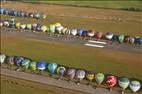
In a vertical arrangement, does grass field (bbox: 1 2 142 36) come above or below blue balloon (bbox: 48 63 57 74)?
above

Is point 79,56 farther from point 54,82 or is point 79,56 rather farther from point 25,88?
point 25,88

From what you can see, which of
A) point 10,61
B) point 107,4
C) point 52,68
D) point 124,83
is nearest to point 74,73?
point 52,68

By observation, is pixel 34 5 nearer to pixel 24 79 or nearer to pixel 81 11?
Answer: pixel 81 11

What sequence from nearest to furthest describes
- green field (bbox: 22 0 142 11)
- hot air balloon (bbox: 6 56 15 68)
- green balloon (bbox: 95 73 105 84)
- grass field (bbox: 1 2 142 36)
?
green balloon (bbox: 95 73 105 84)
hot air balloon (bbox: 6 56 15 68)
grass field (bbox: 1 2 142 36)
green field (bbox: 22 0 142 11)

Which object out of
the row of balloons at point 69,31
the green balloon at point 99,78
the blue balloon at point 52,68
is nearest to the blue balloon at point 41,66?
the blue balloon at point 52,68

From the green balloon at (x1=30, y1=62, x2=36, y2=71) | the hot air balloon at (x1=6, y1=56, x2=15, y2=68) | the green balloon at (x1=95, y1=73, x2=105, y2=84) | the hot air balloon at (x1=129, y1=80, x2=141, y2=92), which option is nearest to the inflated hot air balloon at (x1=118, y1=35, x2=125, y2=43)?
the green balloon at (x1=95, y1=73, x2=105, y2=84)

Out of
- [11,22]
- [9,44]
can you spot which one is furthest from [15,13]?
[9,44]

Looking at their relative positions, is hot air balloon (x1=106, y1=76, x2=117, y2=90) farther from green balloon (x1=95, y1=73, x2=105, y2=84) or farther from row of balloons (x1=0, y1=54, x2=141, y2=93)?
green balloon (x1=95, y1=73, x2=105, y2=84)
